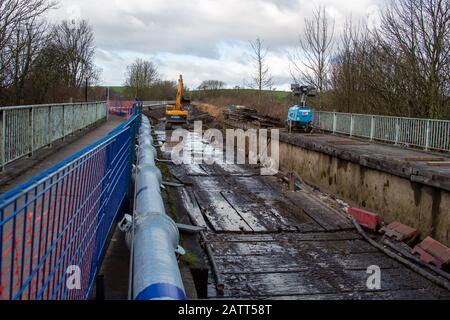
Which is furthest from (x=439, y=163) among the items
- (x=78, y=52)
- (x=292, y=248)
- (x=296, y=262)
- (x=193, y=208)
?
(x=78, y=52)

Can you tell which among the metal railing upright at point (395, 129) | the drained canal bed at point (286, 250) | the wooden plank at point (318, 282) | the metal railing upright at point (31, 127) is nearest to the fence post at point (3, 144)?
the metal railing upright at point (31, 127)

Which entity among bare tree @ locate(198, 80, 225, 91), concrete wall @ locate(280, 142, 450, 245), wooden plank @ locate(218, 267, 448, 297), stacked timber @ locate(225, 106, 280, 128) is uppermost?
bare tree @ locate(198, 80, 225, 91)

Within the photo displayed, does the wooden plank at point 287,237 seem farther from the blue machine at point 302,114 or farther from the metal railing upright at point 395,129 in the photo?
the blue machine at point 302,114

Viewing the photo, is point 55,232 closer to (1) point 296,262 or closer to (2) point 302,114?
(1) point 296,262

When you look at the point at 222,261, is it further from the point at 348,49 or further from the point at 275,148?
the point at 348,49

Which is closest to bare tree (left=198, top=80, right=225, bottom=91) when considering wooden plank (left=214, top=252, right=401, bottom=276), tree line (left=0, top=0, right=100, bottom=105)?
tree line (left=0, top=0, right=100, bottom=105)

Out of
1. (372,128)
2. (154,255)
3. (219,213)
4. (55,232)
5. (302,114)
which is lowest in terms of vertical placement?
(219,213)

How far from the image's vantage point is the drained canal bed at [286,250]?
22.1 feet

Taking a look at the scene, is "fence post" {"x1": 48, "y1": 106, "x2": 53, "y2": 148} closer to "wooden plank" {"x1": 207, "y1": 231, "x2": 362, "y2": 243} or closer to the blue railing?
"wooden plank" {"x1": 207, "y1": 231, "x2": 362, "y2": 243}

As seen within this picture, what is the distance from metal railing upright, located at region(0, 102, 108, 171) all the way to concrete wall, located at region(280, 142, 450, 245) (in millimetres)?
7849

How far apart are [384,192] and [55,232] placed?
935 cm

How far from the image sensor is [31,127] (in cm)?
1038

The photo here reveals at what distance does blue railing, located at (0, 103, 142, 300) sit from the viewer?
6.68 feet

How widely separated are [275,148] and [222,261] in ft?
41.2
